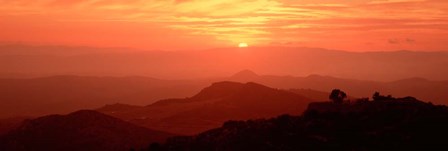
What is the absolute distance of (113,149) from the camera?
5684 centimetres

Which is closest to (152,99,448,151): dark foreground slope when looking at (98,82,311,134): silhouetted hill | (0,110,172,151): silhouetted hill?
(0,110,172,151): silhouetted hill

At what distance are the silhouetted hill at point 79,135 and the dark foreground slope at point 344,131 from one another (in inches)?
626

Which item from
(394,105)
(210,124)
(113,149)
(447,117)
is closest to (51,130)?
(113,149)

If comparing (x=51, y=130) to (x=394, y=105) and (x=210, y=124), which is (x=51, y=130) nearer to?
(x=210, y=124)

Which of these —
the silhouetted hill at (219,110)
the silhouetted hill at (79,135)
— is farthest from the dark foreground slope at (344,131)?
the silhouetted hill at (219,110)

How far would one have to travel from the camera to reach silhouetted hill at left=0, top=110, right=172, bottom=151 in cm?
5808

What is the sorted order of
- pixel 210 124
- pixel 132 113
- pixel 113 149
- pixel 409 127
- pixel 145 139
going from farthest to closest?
pixel 132 113, pixel 210 124, pixel 145 139, pixel 113 149, pixel 409 127

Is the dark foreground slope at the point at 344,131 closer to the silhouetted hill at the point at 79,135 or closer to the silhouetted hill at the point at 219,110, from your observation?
the silhouetted hill at the point at 79,135

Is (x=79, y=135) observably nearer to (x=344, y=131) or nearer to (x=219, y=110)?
(x=344, y=131)

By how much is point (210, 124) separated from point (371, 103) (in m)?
39.2

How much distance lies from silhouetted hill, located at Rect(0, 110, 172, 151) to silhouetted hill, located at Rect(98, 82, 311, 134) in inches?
436

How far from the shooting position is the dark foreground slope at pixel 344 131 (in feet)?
114

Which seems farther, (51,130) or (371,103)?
(51,130)

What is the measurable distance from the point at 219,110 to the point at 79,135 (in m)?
33.7
